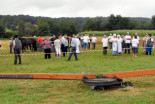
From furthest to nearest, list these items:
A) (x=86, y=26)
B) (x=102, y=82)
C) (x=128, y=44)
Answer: (x=86, y=26) < (x=128, y=44) < (x=102, y=82)

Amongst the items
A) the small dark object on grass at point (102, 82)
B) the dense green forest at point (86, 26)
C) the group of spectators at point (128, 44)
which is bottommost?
the small dark object on grass at point (102, 82)

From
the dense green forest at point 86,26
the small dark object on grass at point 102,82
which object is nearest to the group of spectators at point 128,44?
the small dark object on grass at point 102,82

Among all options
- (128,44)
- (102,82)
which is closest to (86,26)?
(128,44)

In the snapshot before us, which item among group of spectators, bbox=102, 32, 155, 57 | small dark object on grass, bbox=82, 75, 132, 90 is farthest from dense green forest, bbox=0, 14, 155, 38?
small dark object on grass, bbox=82, 75, 132, 90

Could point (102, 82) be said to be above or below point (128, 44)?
below

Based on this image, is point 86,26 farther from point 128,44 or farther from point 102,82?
point 102,82

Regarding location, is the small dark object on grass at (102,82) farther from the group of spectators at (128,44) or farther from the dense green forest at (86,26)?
the dense green forest at (86,26)

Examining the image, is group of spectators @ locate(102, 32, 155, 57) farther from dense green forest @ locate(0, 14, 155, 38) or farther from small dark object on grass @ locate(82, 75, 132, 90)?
dense green forest @ locate(0, 14, 155, 38)

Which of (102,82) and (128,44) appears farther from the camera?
(128,44)

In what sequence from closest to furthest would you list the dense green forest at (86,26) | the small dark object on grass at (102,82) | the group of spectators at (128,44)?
the small dark object on grass at (102,82)
the group of spectators at (128,44)
the dense green forest at (86,26)

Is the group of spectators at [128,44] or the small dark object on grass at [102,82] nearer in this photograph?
the small dark object on grass at [102,82]

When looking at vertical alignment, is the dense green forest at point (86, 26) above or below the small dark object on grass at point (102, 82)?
above

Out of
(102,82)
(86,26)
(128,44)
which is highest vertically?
(86,26)

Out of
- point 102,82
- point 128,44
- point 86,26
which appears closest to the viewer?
point 102,82
